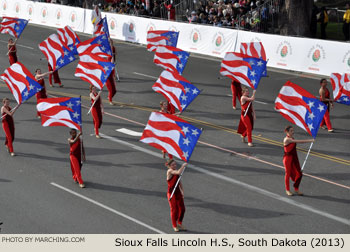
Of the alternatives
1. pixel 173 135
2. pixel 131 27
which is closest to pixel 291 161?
pixel 173 135

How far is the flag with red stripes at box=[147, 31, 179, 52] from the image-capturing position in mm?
25922

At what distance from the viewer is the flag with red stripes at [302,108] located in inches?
656

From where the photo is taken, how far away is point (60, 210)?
14.6 m

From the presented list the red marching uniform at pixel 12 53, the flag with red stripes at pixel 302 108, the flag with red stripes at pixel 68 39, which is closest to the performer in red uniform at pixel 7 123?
the flag with red stripes at pixel 68 39

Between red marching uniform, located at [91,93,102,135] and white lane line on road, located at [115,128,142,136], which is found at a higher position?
red marching uniform, located at [91,93,102,135]

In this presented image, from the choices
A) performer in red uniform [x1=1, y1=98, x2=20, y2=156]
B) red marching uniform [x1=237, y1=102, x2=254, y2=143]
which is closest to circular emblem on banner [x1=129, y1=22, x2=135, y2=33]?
red marching uniform [x1=237, y1=102, x2=254, y2=143]

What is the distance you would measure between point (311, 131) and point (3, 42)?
25000 mm

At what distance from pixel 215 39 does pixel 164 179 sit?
52.8 feet

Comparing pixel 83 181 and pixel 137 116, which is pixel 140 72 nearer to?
pixel 137 116

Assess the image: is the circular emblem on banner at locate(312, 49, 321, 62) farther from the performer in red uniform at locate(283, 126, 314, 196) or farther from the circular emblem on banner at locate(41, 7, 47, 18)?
the circular emblem on banner at locate(41, 7, 47, 18)

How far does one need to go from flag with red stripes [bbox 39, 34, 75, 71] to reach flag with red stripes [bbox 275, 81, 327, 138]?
32.9 feet

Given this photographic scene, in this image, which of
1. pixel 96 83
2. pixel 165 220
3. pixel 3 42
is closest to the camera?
pixel 165 220

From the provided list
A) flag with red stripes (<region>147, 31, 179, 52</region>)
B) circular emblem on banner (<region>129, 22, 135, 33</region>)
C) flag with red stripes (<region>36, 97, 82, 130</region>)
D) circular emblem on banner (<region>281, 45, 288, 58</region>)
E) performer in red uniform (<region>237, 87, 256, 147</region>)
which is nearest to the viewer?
flag with red stripes (<region>36, 97, 82, 130</region>)

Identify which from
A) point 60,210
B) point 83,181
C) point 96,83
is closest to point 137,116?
point 96,83
